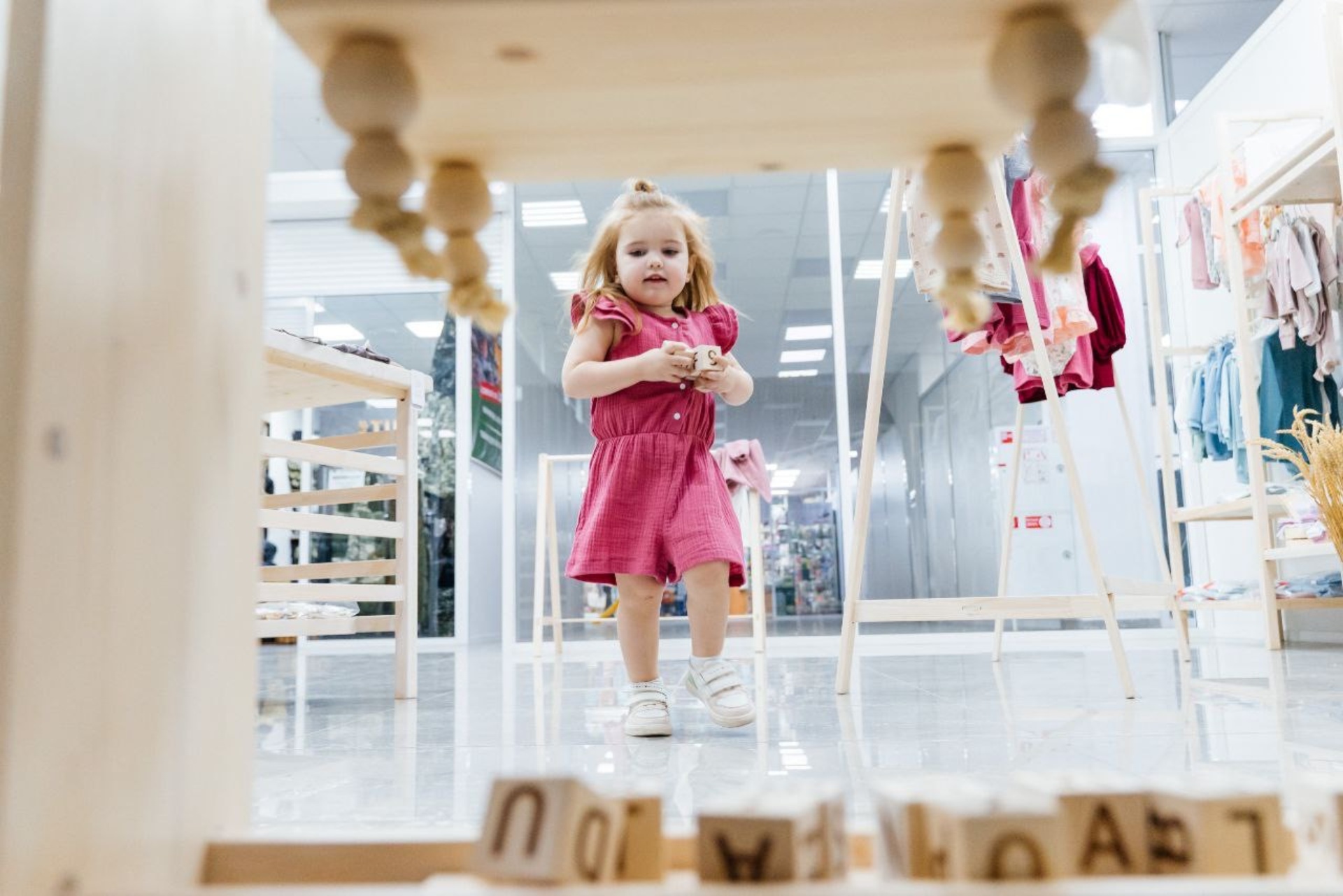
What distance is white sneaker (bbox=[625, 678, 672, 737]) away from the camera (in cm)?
149

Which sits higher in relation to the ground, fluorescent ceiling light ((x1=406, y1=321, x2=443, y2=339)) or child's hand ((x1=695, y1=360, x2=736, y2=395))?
fluorescent ceiling light ((x1=406, y1=321, x2=443, y2=339))

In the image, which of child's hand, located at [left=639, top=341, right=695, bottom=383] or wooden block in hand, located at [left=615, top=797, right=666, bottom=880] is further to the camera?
child's hand, located at [left=639, top=341, right=695, bottom=383]

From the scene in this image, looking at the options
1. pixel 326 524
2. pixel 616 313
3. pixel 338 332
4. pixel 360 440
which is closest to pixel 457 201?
pixel 616 313

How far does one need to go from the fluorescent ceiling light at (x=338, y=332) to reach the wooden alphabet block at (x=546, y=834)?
248 inches

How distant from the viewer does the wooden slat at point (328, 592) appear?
198 centimetres

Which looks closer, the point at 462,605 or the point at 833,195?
the point at 833,195

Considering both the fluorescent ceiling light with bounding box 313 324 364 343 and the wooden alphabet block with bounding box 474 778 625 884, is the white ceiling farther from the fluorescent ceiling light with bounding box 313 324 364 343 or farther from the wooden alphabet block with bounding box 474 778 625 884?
the wooden alphabet block with bounding box 474 778 625 884

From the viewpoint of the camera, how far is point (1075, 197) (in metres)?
0.44

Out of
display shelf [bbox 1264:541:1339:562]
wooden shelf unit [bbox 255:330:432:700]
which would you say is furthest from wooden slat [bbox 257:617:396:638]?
display shelf [bbox 1264:541:1339:562]

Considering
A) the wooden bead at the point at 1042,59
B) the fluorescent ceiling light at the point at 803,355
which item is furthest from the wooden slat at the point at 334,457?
the fluorescent ceiling light at the point at 803,355

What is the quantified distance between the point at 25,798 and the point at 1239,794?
1.63 ft

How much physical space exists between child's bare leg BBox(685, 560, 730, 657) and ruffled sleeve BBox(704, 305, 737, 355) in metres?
0.43

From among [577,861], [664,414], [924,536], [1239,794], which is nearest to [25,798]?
[577,861]

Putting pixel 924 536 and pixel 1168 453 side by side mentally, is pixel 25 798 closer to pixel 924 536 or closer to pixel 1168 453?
pixel 1168 453
